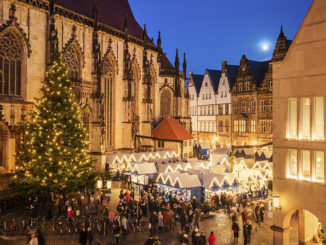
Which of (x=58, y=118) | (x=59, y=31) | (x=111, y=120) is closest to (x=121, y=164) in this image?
(x=111, y=120)

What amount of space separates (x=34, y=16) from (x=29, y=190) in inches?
551

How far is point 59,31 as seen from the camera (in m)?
26.5

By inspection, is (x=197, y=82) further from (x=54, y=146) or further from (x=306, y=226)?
(x=306, y=226)

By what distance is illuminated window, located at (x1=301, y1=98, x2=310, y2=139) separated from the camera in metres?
12.6

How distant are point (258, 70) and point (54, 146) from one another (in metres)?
36.2

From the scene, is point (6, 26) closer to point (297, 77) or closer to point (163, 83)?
point (297, 77)

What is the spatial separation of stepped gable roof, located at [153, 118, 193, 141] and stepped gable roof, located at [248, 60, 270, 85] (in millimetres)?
14545

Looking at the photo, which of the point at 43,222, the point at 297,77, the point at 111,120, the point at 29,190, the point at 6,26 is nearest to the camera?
the point at 297,77

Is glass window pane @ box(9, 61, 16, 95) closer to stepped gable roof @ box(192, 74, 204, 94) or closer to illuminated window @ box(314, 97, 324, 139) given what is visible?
illuminated window @ box(314, 97, 324, 139)

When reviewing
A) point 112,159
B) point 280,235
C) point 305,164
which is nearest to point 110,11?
point 112,159

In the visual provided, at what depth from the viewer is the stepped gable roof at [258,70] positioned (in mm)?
44459

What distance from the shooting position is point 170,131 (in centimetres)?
3778

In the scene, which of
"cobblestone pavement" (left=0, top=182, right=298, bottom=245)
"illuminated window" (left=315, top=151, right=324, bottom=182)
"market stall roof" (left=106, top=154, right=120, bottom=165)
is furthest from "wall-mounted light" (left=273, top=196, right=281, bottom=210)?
"market stall roof" (left=106, top=154, right=120, bottom=165)

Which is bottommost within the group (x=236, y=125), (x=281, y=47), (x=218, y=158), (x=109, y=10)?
(x=218, y=158)
